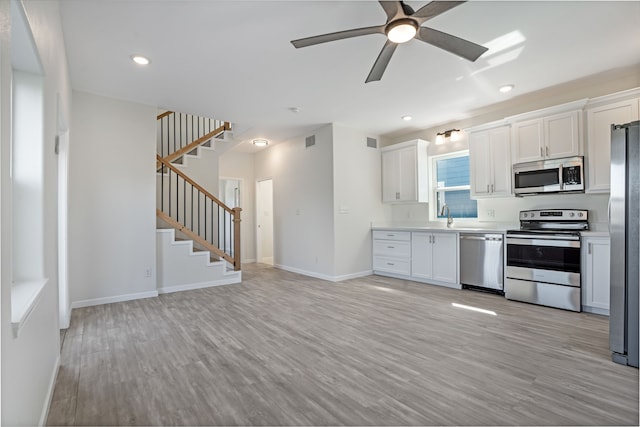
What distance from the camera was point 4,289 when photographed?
108 cm

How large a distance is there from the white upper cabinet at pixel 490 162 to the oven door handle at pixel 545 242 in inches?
28.9

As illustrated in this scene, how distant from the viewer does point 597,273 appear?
3527 mm

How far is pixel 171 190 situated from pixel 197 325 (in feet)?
11.5

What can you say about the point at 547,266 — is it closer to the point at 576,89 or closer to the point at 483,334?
the point at 483,334

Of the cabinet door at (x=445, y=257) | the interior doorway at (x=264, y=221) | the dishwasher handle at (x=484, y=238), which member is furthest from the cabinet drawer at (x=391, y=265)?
the interior doorway at (x=264, y=221)

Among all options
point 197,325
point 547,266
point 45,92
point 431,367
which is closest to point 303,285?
point 197,325

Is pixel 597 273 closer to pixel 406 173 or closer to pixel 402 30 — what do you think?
pixel 406 173

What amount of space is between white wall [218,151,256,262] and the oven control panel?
224 inches

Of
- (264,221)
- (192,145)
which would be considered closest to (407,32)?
(192,145)

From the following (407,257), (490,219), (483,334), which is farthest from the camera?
(407,257)

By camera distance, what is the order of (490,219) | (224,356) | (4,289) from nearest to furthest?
(4,289)
(224,356)
(490,219)

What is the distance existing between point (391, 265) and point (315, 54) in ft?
12.4

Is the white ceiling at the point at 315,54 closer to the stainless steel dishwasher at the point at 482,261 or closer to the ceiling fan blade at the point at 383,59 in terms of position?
the ceiling fan blade at the point at 383,59

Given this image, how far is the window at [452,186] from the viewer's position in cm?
530
